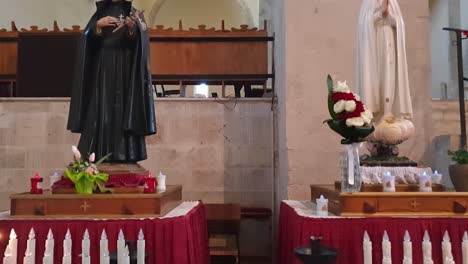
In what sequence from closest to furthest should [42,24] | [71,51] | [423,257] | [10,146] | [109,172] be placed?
[423,257] < [109,172] < [10,146] < [71,51] < [42,24]

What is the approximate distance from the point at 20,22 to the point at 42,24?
A: 0.60m

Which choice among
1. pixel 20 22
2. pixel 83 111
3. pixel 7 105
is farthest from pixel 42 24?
pixel 83 111

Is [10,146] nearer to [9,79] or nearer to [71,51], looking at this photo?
[9,79]

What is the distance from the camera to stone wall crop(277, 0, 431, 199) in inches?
199

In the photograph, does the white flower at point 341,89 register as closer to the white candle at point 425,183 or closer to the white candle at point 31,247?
the white candle at point 425,183

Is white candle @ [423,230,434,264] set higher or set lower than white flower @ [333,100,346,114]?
lower

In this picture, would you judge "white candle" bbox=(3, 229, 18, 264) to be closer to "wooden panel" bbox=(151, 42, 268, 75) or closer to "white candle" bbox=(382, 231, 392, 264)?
"white candle" bbox=(382, 231, 392, 264)

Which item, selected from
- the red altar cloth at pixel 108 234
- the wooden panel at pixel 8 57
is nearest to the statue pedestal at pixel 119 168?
the red altar cloth at pixel 108 234

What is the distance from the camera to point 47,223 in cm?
304

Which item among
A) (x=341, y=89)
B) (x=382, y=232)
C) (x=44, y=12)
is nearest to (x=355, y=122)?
(x=341, y=89)

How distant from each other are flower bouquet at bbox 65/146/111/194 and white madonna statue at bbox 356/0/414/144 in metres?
2.00

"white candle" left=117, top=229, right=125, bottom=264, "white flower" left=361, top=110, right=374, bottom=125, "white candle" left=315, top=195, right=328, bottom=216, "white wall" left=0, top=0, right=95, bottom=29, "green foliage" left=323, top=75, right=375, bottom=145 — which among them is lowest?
"white candle" left=117, top=229, right=125, bottom=264

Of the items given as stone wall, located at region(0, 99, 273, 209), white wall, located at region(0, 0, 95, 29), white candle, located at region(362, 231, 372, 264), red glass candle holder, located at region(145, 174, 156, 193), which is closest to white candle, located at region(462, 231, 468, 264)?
white candle, located at region(362, 231, 372, 264)

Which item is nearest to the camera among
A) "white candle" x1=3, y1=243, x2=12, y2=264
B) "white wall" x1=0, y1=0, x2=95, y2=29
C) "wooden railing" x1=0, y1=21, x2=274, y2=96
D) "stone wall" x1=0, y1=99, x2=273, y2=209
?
"white candle" x1=3, y1=243, x2=12, y2=264
